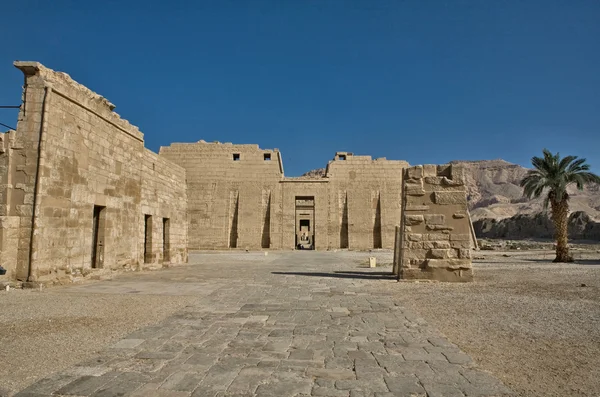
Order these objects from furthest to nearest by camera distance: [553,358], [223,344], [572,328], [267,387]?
[572,328], [223,344], [553,358], [267,387]

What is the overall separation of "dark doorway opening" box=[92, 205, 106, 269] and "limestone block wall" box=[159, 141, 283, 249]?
20.3m

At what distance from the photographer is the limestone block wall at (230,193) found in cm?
3075

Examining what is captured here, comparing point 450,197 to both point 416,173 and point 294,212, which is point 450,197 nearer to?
point 416,173

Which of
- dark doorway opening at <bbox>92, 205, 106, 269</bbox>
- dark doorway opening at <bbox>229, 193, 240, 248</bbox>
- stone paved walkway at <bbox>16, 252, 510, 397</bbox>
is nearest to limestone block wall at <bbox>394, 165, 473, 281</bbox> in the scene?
stone paved walkway at <bbox>16, 252, 510, 397</bbox>

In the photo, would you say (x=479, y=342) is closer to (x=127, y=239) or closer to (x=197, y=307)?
(x=197, y=307)

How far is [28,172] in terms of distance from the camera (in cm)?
800

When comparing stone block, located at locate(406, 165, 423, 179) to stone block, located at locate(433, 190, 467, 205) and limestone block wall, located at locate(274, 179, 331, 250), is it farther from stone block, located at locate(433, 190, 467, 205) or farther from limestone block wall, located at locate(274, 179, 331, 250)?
limestone block wall, located at locate(274, 179, 331, 250)

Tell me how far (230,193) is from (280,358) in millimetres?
28464

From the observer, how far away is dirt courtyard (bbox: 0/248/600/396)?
3.23 m

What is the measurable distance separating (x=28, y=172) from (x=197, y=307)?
5.02m

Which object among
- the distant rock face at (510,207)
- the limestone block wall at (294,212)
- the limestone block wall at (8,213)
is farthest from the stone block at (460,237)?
the limestone block wall at (294,212)

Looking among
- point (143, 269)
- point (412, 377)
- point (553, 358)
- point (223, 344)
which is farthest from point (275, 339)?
point (143, 269)

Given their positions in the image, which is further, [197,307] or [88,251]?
[88,251]

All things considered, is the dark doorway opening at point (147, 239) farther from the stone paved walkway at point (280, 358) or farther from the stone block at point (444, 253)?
the stone block at point (444, 253)
